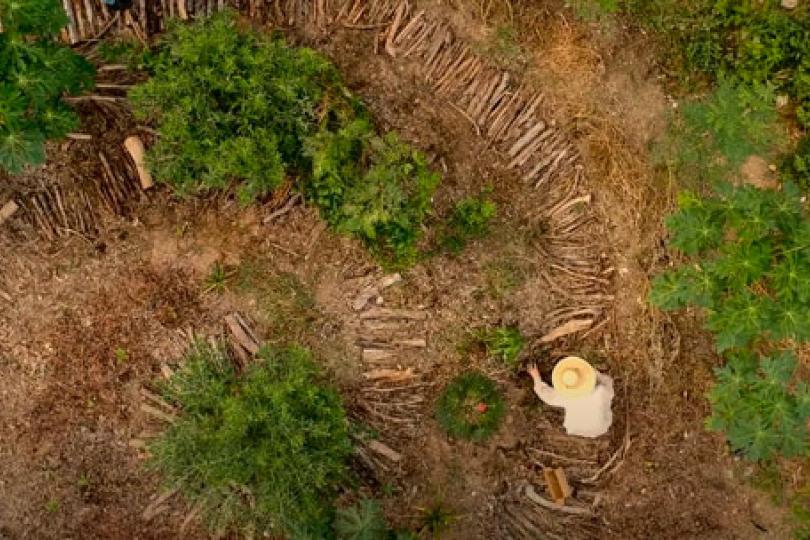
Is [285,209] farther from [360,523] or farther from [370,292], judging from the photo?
[360,523]

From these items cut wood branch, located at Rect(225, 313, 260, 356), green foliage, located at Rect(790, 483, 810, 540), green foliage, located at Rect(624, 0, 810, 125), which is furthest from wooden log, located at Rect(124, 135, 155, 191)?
green foliage, located at Rect(790, 483, 810, 540)

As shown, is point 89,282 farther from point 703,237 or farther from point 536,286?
point 703,237

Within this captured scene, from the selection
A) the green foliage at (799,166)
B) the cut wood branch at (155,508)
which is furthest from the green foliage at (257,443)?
the green foliage at (799,166)

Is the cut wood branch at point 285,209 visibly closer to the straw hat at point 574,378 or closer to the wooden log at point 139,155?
the wooden log at point 139,155

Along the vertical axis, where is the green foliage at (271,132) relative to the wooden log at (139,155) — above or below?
above

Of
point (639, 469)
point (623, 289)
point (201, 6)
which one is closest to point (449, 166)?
point (623, 289)
